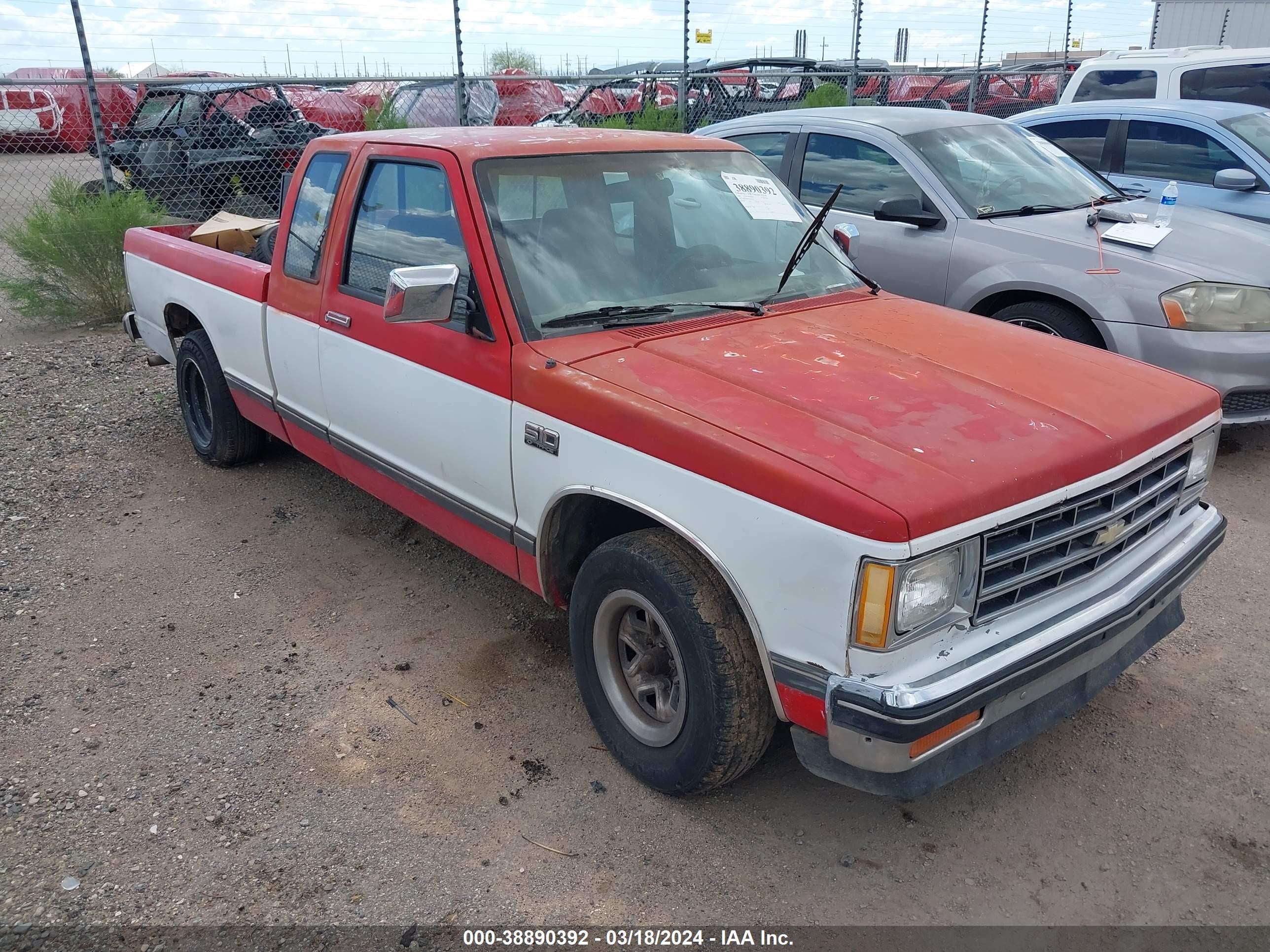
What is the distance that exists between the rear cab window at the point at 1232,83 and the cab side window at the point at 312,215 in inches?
316

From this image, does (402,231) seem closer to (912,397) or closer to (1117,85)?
(912,397)

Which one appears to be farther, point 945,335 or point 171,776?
point 945,335

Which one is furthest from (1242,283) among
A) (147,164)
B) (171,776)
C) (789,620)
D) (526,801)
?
(147,164)

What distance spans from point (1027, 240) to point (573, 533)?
11.7 feet

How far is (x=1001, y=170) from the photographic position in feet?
19.6

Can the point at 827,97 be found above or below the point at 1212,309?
above

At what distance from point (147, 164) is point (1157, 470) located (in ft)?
38.3

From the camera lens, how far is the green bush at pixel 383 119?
11.5 metres

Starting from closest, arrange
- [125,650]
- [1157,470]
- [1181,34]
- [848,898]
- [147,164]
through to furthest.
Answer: [848,898]
[1157,470]
[125,650]
[147,164]
[1181,34]

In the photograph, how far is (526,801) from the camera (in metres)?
2.98

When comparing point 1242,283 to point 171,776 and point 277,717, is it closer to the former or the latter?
point 277,717

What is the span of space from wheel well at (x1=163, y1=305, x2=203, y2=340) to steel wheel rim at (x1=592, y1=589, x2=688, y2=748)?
3.65 meters

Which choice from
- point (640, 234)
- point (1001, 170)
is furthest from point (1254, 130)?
point (640, 234)

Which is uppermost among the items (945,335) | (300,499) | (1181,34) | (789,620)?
(1181,34)
